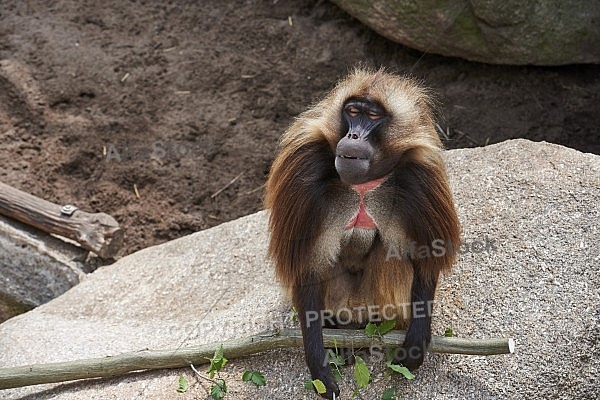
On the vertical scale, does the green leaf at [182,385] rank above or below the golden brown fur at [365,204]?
below

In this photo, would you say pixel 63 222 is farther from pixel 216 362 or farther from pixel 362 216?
pixel 362 216

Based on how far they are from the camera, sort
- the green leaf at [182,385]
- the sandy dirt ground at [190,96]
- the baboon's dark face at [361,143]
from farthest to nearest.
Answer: the sandy dirt ground at [190,96]
the green leaf at [182,385]
the baboon's dark face at [361,143]

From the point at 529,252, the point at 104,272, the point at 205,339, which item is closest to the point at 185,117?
the point at 104,272

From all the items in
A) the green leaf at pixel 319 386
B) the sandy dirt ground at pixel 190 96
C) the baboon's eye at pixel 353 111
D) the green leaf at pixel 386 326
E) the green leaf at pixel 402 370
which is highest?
the baboon's eye at pixel 353 111

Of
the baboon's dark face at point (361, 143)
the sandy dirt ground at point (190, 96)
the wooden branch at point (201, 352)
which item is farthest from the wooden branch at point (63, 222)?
the baboon's dark face at point (361, 143)

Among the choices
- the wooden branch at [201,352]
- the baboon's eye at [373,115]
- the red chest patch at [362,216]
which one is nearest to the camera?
the baboon's eye at [373,115]

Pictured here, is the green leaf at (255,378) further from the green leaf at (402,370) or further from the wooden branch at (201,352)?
the green leaf at (402,370)

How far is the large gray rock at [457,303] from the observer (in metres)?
4.46

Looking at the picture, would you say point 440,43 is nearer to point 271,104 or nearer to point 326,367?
point 271,104

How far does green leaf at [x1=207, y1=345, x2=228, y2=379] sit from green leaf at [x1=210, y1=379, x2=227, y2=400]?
80 millimetres

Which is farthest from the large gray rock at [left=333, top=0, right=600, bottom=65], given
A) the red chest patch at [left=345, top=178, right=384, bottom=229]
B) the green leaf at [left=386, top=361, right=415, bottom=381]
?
the green leaf at [left=386, top=361, right=415, bottom=381]

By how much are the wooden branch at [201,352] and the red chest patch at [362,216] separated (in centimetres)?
60

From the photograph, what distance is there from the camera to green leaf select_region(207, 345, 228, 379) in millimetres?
4535

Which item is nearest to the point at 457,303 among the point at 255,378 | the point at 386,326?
the point at 386,326
